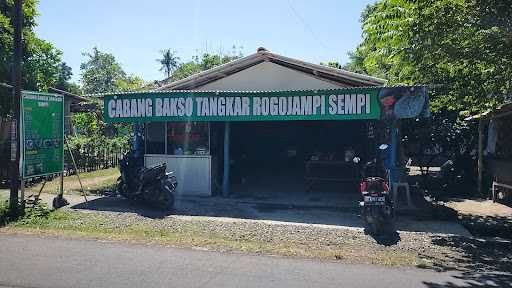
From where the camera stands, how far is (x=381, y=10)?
27.4 ft

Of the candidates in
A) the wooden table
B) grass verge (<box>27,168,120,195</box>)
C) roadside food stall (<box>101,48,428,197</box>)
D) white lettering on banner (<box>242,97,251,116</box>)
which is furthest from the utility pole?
the wooden table

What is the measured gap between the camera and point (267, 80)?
14.9 m

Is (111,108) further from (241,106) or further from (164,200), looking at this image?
(241,106)

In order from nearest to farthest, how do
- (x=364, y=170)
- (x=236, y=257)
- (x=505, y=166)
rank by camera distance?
(x=236, y=257), (x=364, y=170), (x=505, y=166)

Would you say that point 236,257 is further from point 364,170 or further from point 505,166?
point 505,166

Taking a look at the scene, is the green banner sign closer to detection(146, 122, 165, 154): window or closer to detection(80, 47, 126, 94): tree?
detection(146, 122, 165, 154): window

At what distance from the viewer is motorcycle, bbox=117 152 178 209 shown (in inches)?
441

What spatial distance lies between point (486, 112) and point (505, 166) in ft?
5.43

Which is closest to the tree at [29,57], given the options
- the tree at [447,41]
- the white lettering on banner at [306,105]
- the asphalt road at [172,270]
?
the white lettering on banner at [306,105]

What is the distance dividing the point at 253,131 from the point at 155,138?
16.0 feet

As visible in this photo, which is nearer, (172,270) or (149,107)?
(172,270)

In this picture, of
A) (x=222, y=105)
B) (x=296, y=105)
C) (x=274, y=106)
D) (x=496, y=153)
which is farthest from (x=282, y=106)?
(x=496, y=153)

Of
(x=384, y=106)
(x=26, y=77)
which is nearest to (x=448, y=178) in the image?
(x=384, y=106)

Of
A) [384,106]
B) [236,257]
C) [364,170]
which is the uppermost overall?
[384,106]
